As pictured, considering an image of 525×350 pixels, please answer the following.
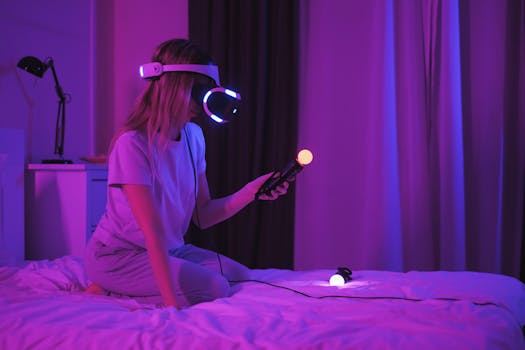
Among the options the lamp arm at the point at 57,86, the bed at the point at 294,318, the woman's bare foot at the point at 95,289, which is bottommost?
the woman's bare foot at the point at 95,289

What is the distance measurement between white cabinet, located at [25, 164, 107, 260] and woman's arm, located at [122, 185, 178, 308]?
4.61ft

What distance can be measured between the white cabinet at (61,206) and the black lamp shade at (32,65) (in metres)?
0.53

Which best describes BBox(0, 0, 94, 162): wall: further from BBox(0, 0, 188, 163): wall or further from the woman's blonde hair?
the woman's blonde hair

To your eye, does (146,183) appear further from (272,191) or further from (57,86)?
(57,86)

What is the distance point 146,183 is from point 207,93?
349 mm

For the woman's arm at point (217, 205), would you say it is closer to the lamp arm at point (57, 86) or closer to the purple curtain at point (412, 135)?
the purple curtain at point (412, 135)

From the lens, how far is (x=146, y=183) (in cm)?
160

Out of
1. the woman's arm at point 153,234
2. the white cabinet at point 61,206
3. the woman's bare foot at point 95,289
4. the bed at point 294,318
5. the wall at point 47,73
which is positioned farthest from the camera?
the wall at point 47,73

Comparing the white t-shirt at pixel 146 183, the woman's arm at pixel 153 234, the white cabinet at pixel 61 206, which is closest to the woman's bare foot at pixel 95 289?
the white t-shirt at pixel 146 183

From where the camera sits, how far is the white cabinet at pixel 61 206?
113 inches

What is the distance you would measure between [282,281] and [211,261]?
27cm

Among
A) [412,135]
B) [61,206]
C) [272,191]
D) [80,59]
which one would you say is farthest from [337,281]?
Result: [80,59]

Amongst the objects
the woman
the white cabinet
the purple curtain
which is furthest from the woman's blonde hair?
the purple curtain

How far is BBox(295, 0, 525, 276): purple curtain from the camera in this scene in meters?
2.92
